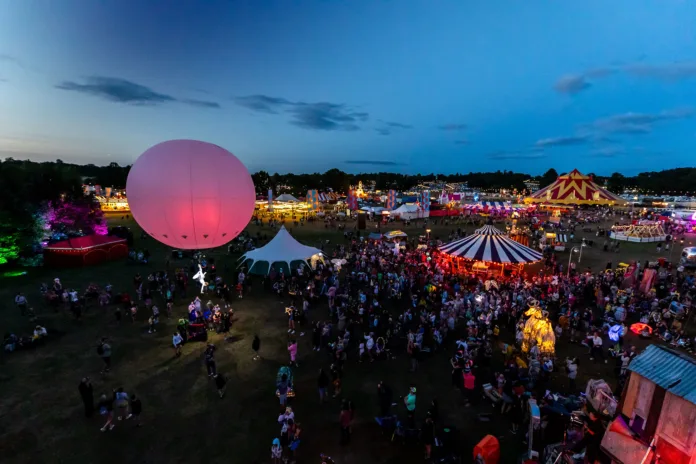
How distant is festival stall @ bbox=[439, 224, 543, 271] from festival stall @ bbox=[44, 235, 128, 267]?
20733mm

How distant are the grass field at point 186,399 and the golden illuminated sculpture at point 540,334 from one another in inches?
44.2

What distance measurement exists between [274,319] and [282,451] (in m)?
7.28

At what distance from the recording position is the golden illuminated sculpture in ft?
32.9

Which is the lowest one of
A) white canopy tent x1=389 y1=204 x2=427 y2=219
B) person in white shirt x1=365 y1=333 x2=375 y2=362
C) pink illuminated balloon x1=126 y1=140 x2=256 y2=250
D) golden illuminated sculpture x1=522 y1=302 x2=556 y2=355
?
person in white shirt x1=365 y1=333 x2=375 y2=362

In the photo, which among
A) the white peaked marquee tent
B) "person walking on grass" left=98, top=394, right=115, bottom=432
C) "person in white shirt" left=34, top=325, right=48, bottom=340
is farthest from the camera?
the white peaked marquee tent

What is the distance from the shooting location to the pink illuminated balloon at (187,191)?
931cm

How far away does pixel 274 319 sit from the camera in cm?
1368

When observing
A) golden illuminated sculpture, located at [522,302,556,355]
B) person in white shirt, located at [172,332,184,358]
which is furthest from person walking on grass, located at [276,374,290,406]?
golden illuminated sculpture, located at [522,302,556,355]

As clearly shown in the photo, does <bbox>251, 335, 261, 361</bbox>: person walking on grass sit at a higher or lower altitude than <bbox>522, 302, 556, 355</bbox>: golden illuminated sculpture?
lower

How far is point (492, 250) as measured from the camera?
59.0 ft

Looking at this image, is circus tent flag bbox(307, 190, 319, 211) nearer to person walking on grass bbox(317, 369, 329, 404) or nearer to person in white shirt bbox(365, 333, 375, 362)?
person in white shirt bbox(365, 333, 375, 362)

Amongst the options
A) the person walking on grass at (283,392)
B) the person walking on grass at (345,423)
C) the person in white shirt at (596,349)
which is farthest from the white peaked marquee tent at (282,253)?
the person in white shirt at (596,349)

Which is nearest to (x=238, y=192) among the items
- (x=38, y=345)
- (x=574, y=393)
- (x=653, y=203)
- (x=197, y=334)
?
(x=197, y=334)

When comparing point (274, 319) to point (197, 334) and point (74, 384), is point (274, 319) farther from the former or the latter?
point (74, 384)
